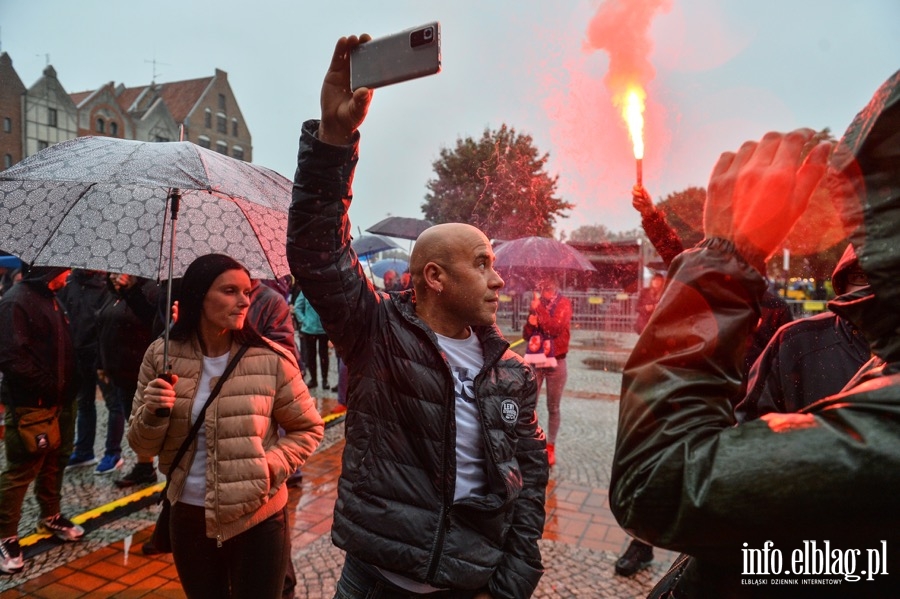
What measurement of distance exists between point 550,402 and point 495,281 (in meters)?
4.41

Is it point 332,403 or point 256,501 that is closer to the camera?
point 256,501

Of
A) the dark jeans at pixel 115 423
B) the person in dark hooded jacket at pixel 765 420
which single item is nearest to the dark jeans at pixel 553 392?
the dark jeans at pixel 115 423

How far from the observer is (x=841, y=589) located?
0.86 metres

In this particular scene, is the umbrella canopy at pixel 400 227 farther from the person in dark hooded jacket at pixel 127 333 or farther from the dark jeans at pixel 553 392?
the person in dark hooded jacket at pixel 127 333

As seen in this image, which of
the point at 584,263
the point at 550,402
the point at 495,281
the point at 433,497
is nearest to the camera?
the point at 433,497

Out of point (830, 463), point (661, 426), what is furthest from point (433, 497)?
point (830, 463)

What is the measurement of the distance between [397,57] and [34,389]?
4233mm

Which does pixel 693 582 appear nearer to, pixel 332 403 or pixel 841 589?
pixel 841 589

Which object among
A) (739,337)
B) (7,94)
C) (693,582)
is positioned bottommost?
(693,582)

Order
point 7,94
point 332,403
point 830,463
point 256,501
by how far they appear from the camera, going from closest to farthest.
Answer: point 830,463 → point 256,501 → point 332,403 → point 7,94

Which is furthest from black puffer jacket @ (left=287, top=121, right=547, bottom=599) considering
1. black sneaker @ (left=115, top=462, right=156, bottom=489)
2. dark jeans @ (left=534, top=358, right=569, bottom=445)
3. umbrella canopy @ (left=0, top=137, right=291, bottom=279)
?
black sneaker @ (left=115, top=462, right=156, bottom=489)

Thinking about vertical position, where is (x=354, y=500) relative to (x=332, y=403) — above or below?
A: above

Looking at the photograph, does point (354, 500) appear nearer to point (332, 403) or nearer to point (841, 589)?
point (841, 589)

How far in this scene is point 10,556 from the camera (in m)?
3.96
